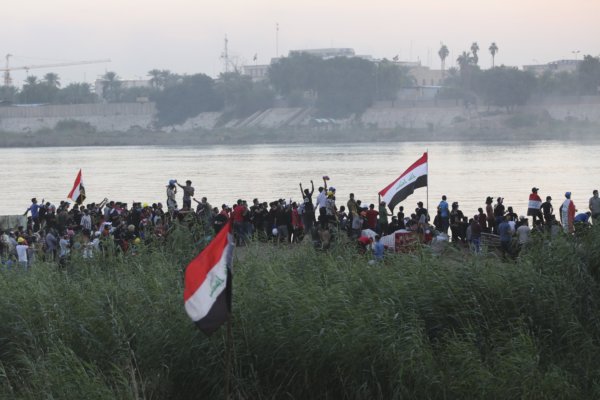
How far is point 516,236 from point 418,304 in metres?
3.86

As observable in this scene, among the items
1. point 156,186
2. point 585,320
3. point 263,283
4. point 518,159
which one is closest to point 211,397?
point 263,283

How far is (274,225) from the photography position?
22.0 metres

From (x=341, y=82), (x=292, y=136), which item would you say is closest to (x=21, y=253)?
(x=292, y=136)

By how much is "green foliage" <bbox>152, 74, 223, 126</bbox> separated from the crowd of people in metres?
Result: 121

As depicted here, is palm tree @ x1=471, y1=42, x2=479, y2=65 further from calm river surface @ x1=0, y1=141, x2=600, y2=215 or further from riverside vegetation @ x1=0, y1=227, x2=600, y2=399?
riverside vegetation @ x1=0, y1=227, x2=600, y2=399

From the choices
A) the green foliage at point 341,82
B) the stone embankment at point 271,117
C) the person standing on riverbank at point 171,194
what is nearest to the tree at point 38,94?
the stone embankment at point 271,117

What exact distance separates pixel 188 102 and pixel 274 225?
123957 millimetres

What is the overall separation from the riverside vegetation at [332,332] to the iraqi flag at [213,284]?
1.95 metres

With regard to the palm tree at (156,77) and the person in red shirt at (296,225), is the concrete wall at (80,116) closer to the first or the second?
the palm tree at (156,77)

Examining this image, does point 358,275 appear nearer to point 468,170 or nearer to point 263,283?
point 263,283

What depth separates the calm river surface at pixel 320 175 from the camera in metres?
46.8

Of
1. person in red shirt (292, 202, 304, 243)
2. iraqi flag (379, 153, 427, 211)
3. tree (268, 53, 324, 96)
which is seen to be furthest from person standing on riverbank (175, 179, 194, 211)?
tree (268, 53, 324, 96)

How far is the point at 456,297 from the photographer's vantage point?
15055mm

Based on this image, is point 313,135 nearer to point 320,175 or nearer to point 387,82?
point 387,82
